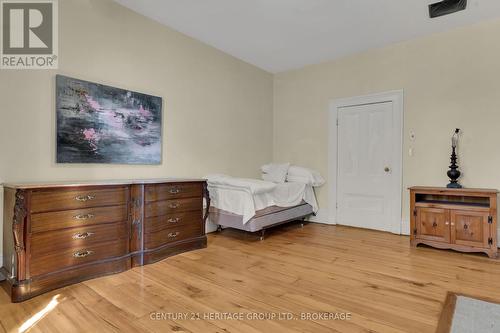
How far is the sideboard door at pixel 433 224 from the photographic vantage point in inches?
124

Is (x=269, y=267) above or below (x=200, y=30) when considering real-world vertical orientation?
below

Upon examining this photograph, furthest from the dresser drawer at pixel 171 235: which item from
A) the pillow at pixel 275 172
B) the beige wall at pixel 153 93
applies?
the pillow at pixel 275 172

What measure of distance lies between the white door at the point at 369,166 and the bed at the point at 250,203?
3.02 ft

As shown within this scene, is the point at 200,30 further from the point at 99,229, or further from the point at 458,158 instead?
the point at 458,158

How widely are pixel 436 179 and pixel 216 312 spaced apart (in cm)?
329

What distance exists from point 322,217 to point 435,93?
240 cm

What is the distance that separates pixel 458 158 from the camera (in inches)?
136

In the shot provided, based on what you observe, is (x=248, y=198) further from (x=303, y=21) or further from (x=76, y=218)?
(x=303, y=21)

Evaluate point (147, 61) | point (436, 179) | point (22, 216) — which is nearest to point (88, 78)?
point (147, 61)

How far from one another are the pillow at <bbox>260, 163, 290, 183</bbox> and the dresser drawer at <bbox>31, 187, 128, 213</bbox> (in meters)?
2.46

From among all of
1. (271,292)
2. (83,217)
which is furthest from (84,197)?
(271,292)

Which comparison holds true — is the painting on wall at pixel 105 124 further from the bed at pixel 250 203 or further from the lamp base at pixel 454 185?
the lamp base at pixel 454 185

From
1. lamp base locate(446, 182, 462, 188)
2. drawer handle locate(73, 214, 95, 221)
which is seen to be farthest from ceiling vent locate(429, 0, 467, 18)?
drawer handle locate(73, 214, 95, 221)

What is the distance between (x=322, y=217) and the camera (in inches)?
184
